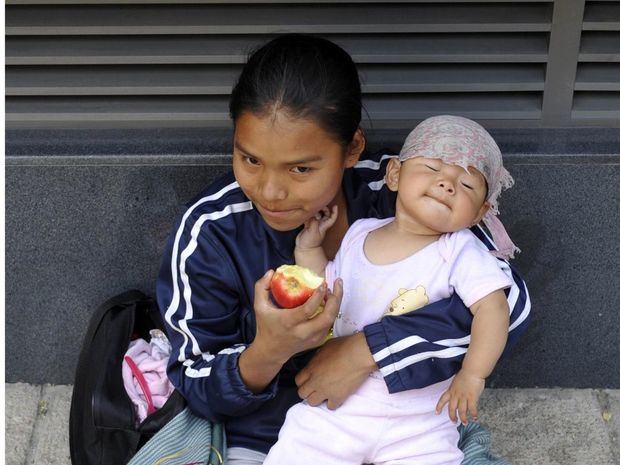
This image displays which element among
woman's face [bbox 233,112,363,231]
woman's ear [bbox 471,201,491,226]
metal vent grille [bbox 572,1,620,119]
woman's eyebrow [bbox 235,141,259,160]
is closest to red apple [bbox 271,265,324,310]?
woman's face [bbox 233,112,363,231]

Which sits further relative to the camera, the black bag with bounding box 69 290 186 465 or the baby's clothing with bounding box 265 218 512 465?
the black bag with bounding box 69 290 186 465

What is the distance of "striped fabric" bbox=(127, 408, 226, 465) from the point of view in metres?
3.04

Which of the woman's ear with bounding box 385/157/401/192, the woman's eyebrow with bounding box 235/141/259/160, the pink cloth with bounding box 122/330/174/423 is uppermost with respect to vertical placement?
the woman's eyebrow with bounding box 235/141/259/160

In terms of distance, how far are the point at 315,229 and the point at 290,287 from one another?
39cm

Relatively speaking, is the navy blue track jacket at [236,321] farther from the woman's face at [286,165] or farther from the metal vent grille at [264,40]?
the metal vent grille at [264,40]

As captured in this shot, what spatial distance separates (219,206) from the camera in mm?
3098

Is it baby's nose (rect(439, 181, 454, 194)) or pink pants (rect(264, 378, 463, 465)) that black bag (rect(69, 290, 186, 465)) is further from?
baby's nose (rect(439, 181, 454, 194))

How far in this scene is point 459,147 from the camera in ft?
9.56

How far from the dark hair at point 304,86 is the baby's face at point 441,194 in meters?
0.21

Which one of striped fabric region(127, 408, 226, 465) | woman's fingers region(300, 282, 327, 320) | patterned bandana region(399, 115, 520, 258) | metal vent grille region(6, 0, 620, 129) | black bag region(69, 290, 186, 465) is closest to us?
woman's fingers region(300, 282, 327, 320)

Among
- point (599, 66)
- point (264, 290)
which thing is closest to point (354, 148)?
Result: point (264, 290)

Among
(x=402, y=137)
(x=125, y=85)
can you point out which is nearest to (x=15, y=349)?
(x=125, y=85)

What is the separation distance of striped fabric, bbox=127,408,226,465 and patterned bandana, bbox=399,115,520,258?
0.93 metres

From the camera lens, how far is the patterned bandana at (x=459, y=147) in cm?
291
